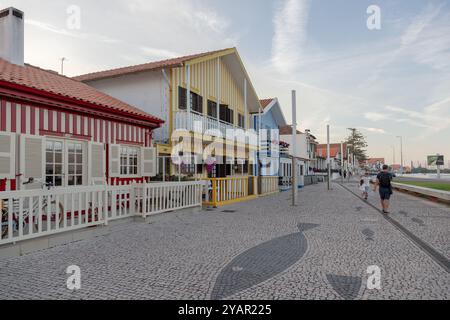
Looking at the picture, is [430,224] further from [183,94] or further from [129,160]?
[183,94]

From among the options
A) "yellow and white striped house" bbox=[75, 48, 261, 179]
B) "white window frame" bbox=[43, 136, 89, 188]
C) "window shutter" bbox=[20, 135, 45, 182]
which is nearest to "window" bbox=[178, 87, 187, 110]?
"yellow and white striped house" bbox=[75, 48, 261, 179]

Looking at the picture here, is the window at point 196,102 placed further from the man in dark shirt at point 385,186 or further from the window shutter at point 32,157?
the man in dark shirt at point 385,186

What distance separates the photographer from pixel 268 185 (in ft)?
64.6

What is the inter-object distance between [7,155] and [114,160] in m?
3.35

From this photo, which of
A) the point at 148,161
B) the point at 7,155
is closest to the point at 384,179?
the point at 148,161

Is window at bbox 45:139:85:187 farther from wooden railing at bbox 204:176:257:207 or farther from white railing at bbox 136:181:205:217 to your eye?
wooden railing at bbox 204:176:257:207

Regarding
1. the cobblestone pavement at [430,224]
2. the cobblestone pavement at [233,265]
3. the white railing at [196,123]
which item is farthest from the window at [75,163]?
the cobblestone pavement at [430,224]

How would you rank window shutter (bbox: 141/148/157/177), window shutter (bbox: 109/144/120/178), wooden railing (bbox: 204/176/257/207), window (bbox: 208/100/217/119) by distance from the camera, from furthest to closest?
window (bbox: 208/100/217/119) → wooden railing (bbox: 204/176/257/207) → window shutter (bbox: 141/148/157/177) → window shutter (bbox: 109/144/120/178)

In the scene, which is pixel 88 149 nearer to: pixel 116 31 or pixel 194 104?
pixel 116 31

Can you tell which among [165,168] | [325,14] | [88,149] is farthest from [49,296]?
[325,14]

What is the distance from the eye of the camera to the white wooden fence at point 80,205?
555 cm

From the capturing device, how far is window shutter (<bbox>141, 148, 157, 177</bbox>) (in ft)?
36.3

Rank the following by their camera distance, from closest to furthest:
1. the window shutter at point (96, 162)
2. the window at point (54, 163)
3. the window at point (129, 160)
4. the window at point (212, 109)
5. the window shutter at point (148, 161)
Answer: the window at point (54, 163)
the window shutter at point (96, 162)
the window at point (129, 160)
the window shutter at point (148, 161)
the window at point (212, 109)

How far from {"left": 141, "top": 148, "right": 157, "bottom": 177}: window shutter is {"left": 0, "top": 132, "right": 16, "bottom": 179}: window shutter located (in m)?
4.51
